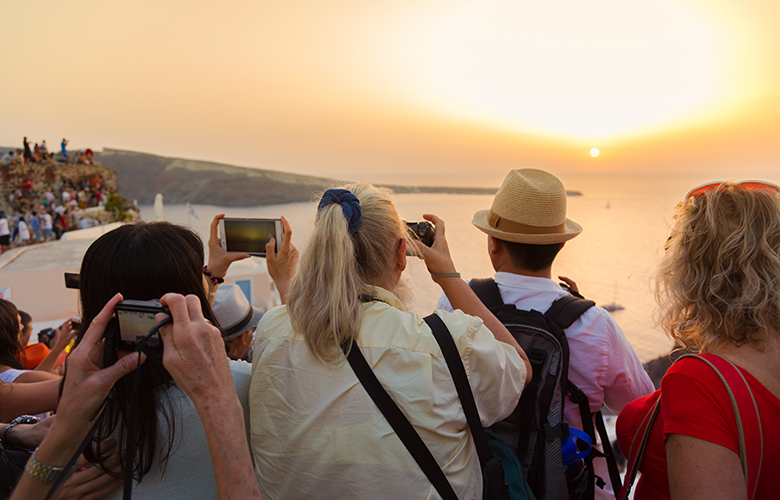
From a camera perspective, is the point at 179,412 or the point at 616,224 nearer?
the point at 179,412

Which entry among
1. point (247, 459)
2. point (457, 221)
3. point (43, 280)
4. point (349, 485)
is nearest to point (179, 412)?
point (247, 459)

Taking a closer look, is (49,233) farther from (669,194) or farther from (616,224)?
(669,194)

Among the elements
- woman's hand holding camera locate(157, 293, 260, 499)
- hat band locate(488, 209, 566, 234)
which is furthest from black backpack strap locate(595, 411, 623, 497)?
woman's hand holding camera locate(157, 293, 260, 499)

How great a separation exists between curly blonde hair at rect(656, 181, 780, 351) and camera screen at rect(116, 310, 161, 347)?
4.96 ft

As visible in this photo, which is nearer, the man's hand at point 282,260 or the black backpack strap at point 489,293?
the black backpack strap at point 489,293

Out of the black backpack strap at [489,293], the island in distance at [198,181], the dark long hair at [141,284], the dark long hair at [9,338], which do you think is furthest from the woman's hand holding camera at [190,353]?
the island in distance at [198,181]

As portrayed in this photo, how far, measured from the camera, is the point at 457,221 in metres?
60.2

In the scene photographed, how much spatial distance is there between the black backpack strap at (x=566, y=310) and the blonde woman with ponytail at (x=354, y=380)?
0.42 meters

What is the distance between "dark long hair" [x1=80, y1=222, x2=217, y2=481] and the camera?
43.2 inches

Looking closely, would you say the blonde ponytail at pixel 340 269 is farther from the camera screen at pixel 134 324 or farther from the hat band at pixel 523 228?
the hat band at pixel 523 228

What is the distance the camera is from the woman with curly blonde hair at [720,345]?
3.70 feet

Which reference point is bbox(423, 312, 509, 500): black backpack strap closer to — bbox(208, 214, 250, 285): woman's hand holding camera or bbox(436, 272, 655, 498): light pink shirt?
bbox(436, 272, 655, 498): light pink shirt

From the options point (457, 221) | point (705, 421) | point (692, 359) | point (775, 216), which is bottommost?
point (457, 221)

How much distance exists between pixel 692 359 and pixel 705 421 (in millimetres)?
168
